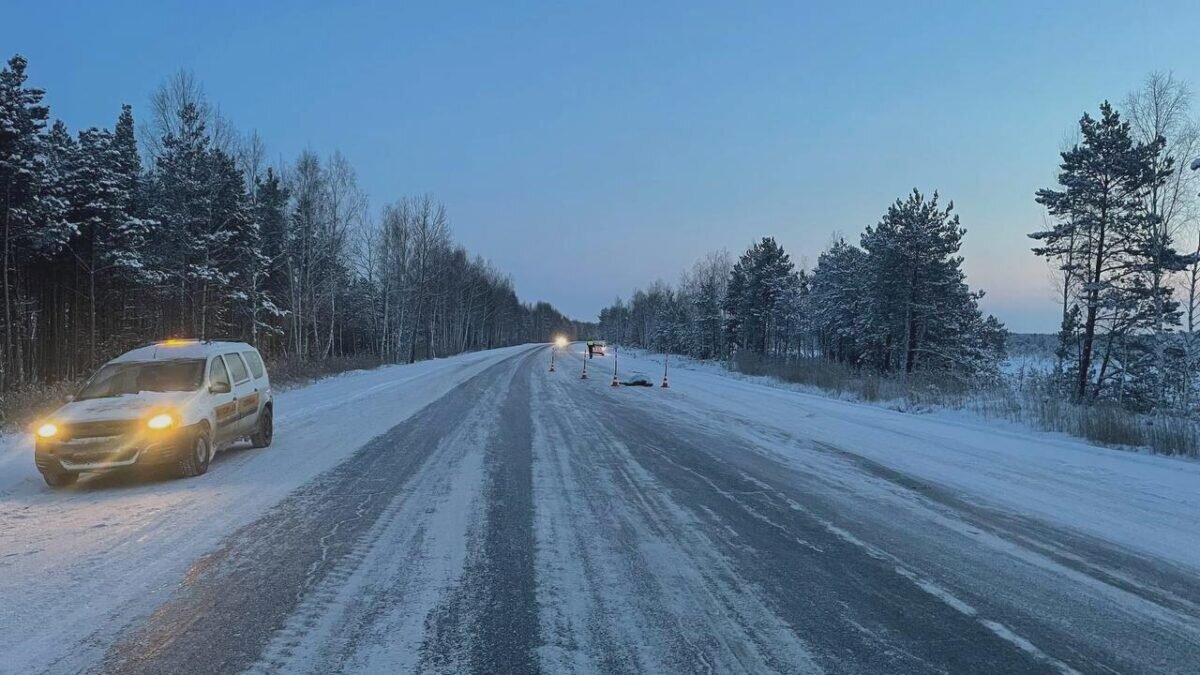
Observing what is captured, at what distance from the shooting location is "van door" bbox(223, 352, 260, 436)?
1012cm

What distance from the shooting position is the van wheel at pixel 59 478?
763 cm

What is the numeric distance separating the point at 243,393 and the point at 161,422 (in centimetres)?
246

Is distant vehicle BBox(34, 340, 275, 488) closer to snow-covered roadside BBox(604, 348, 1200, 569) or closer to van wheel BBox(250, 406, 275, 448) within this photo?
van wheel BBox(250, 406, 275, 448)

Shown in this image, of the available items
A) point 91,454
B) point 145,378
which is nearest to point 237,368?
point 145,378

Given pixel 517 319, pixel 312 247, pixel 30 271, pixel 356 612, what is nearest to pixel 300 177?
pixel 312 247

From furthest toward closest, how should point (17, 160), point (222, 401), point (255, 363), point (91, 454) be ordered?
point (17, 160)
point (255, 363)
point (222, 401)
point (91, 454)

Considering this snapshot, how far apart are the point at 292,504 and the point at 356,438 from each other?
15.7 ft

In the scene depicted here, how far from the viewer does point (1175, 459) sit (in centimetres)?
1095

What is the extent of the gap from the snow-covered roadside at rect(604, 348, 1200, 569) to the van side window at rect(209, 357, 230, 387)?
341 inches

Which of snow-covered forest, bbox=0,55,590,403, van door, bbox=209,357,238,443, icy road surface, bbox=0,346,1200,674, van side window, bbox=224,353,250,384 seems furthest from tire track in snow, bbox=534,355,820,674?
snow-covered forest, bbox=0,55,590,403

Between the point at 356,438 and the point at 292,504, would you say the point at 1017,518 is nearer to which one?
the point at 292,504

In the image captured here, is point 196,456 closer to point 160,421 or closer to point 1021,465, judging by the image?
point 160,421

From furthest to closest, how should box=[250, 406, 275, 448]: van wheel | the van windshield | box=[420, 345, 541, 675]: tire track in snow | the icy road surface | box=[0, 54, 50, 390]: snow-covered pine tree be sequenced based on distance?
box=[0, 54, 50, 390]: snow-covered pine tree → box=[250, 406, 275, 448]: van wheel → the van windshield → the icy road surface → box=[420, 345, 541, 675]: tire track in snow

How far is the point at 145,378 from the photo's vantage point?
9.18 meters
